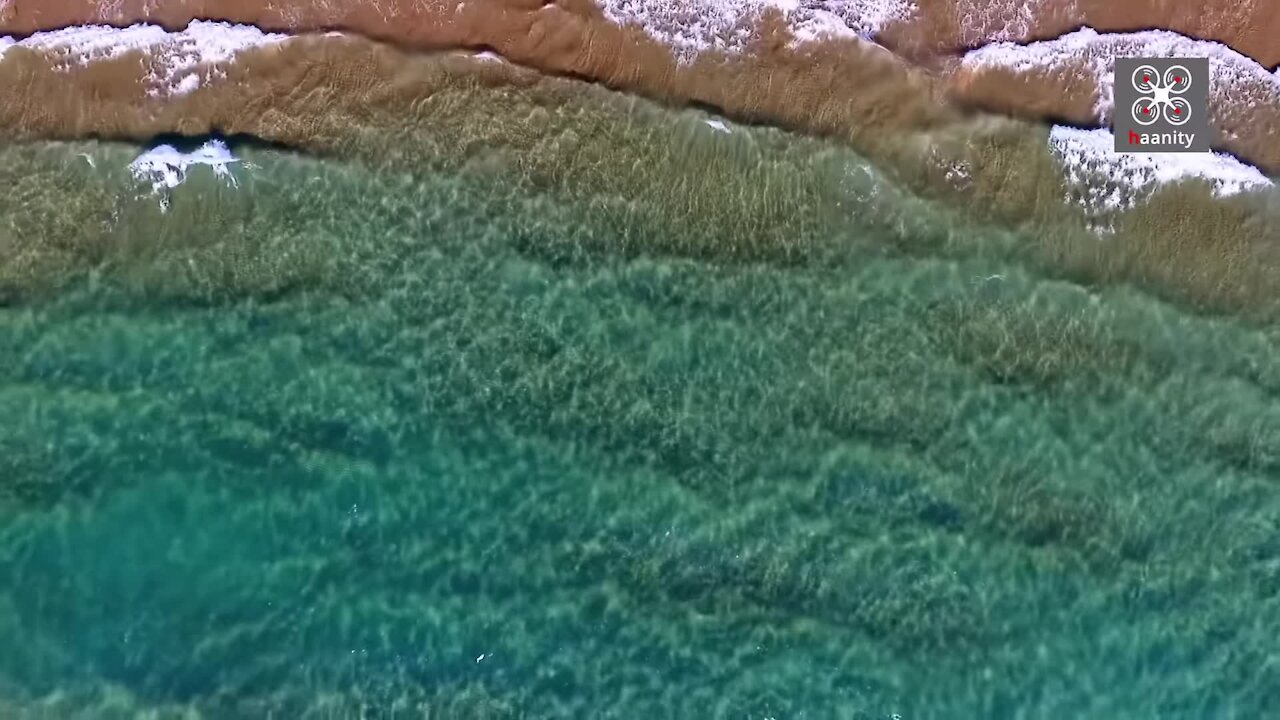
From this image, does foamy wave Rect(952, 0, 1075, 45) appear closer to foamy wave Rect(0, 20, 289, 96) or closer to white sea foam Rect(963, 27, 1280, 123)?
white sea foam Rect(963, 27, 1280, 123)

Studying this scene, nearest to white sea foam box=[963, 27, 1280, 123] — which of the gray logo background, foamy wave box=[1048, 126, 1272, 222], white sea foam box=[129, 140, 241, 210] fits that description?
the gray logo background

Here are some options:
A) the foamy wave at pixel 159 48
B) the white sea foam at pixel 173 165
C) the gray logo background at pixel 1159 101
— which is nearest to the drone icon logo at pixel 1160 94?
the gray logo background at pixel 1159 101

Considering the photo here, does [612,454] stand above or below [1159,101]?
below

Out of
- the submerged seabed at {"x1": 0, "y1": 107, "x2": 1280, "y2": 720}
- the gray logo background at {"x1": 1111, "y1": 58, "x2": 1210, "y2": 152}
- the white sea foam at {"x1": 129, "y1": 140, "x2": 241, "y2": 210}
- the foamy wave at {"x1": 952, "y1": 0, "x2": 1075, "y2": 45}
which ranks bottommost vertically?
the submerged seabed at {"x1": 0, "y1": 107, "x2": 1280, "y2": 720}

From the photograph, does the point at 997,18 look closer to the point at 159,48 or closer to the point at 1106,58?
the point at 1106,58

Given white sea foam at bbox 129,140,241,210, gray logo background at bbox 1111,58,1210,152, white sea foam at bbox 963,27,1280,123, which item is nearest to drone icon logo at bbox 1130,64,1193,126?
gray logo background at bbox 1111,58,1210,152

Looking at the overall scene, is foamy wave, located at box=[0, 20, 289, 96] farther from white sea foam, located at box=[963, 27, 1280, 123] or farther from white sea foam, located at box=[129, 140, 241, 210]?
white sea foam, located at box=[963, 27, 1280, 123]

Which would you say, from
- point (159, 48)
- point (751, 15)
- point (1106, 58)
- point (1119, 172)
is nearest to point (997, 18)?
point (1106, 58)

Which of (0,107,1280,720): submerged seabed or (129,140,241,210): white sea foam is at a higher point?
(129,140,241,210): white sea foam
